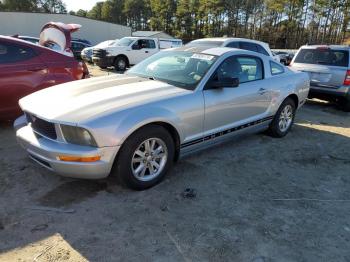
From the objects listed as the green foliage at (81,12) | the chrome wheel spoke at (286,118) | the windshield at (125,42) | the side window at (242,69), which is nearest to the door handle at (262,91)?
the side window at (242,69)

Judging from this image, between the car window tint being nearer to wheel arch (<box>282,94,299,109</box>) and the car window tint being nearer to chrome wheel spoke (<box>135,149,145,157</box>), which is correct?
wheel arch (<box>282,94,299,109</box>)

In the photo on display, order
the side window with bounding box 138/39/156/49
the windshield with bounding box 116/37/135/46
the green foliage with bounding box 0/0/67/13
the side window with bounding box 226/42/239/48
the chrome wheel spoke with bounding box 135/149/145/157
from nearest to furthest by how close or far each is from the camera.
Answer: the chrome wheel spoke with bounding box 135/149/145/157
the side window with bounding box 226/42/239/48
the windshield with bounding box 116/37/135/46
the side window with bounding box 138/39/156/49
the green foliage with bounding box 0/0/67/13

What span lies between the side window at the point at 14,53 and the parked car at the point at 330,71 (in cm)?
688

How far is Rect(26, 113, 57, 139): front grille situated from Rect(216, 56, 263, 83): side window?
2.18m

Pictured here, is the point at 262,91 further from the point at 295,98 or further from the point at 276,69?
the point at 295,98

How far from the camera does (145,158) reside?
3873 millimetres

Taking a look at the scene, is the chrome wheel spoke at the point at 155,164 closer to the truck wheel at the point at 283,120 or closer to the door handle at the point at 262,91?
the door handle at the point at 262,91

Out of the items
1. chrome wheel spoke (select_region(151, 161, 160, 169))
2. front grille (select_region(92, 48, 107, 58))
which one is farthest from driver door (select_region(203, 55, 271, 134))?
front grille (select_region(92, 48, 107, 58))

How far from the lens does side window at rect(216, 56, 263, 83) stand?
4.77 m

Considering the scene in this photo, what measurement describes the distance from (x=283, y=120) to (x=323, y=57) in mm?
3957

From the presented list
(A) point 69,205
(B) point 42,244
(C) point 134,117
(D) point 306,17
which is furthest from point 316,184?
(D) point 306,17

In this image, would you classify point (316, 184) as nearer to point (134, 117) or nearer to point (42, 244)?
point (134, 117)

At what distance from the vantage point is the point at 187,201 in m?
3.73

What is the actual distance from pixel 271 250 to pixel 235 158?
216cm
